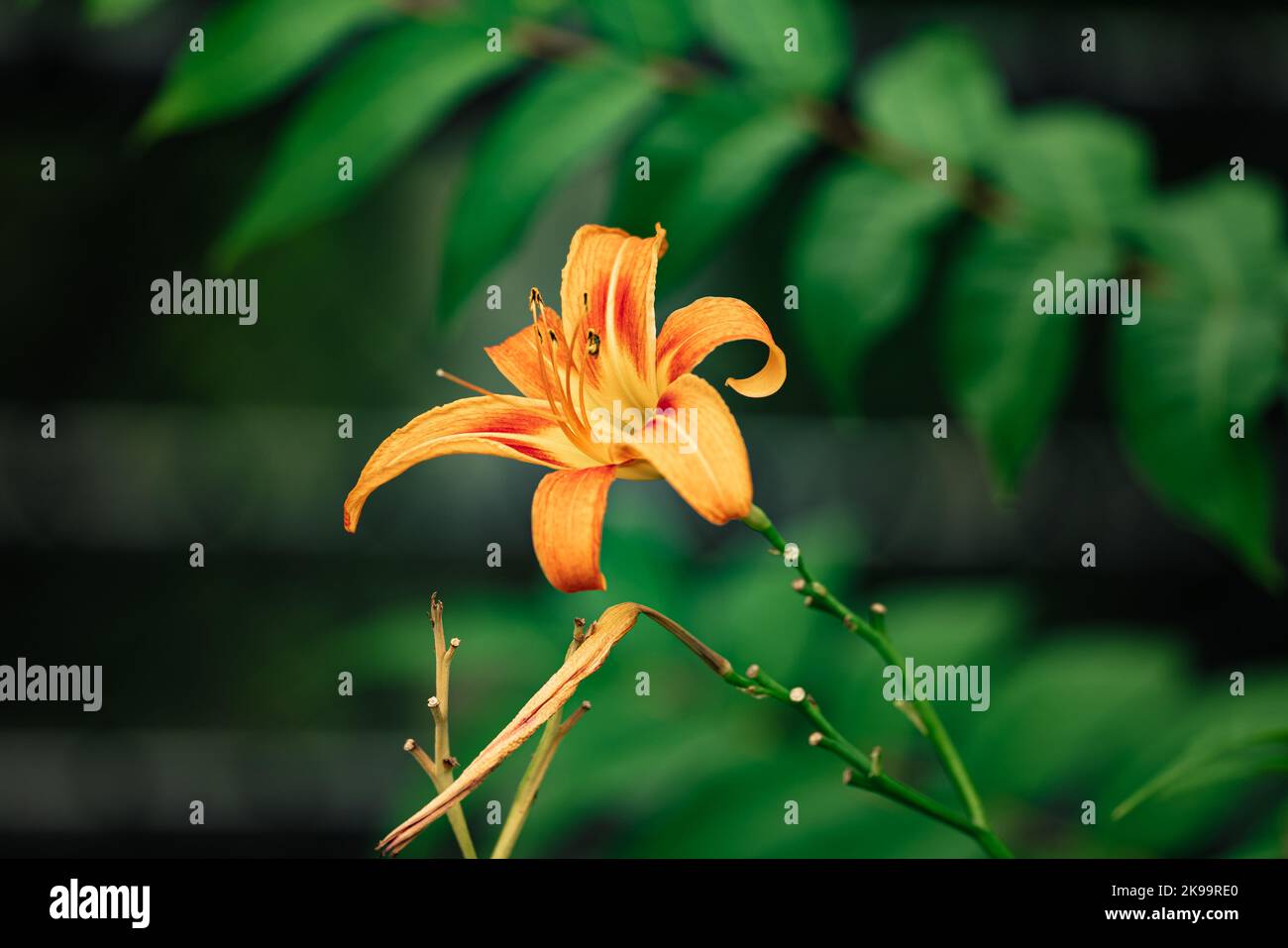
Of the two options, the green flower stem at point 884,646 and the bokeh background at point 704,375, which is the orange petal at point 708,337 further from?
the bokeh background at point 704,375

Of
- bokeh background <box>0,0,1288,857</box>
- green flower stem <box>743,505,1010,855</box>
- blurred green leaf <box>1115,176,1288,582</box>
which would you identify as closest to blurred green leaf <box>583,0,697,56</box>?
bokeh background <box>0,0,1288,857</box>

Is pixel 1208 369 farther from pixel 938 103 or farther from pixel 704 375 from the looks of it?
pixel 704 375

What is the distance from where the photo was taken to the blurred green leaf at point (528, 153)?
1.79 feet

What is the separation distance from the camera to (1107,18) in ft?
3.30

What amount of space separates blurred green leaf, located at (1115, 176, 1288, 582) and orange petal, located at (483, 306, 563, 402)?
448 millimetres

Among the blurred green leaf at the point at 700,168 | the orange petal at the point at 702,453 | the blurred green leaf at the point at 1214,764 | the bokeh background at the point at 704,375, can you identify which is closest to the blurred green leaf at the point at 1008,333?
the bokeh background at the point at 704,375

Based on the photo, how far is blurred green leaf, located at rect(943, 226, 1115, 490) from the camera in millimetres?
590

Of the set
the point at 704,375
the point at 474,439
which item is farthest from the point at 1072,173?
the point at 474,439

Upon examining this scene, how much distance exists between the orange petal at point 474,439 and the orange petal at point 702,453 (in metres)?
0.03

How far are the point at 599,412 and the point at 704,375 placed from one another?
1.94 feet

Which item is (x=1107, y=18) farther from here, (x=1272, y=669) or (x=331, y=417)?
(x=331, y=417)

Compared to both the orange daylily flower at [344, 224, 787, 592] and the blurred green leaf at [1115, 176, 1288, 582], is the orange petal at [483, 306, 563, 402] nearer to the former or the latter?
the orange daylily flower at [344, 224, 787, 592]
